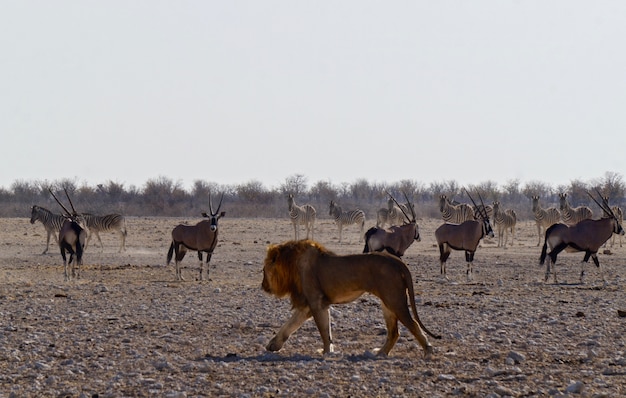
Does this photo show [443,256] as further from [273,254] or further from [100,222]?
[100,222]

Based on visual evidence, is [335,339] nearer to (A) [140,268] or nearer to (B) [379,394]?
(B) [379,394]

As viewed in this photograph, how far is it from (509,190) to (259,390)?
76657mm

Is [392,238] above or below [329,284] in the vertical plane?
above

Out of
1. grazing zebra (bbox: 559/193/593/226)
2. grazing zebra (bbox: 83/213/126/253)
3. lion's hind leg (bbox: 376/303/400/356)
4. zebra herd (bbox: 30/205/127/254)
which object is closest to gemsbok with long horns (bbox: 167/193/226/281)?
zebra herd (bbox: 30/205/127/254)

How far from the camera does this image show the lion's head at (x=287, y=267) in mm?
11531

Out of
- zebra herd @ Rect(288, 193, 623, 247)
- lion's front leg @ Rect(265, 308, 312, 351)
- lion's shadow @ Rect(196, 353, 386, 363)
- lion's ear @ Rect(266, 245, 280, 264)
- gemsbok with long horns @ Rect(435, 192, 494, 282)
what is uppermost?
zebra herd @ Rect(288, 193, 623, 247)

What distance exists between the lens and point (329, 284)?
1126 centimetres

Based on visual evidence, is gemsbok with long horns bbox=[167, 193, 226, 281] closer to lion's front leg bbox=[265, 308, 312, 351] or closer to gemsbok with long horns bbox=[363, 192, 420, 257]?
gemsbok with long horns bbox=[363, 192, 420, 257]

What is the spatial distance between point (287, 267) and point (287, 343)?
40.1 inches

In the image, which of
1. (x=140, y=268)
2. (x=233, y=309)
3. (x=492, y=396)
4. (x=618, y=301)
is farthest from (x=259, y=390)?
(x=140, y=268)

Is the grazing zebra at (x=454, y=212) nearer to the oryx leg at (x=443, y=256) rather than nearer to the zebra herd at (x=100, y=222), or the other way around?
the zebra herd at (x=100, y=222)

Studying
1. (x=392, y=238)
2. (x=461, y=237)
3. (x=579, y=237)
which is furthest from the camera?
(x=392, y=238)

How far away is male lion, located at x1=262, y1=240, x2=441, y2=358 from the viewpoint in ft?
35.7

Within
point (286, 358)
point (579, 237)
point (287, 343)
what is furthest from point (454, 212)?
point (286, 358)
